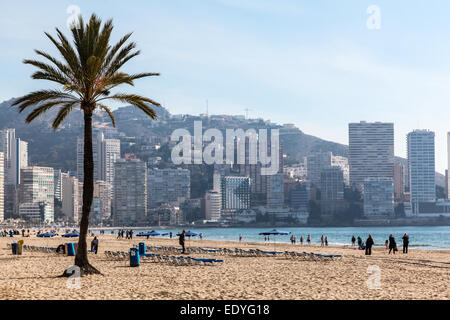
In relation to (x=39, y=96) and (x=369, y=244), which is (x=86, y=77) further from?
(x=369, y=244)

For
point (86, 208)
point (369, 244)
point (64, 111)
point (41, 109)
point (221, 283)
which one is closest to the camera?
point (221, 283)

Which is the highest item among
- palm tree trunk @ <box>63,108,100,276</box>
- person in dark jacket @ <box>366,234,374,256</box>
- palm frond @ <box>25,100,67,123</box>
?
palm frond @ <box>25,100,67,123</box>

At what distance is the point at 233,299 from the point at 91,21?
1066 centimetres

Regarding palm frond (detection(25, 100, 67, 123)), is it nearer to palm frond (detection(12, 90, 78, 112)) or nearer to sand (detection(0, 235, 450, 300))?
palm frond (detection(12, 90, 78, 112))

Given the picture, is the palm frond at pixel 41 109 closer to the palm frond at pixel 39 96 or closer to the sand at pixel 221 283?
the palm frond at pixel 39 96

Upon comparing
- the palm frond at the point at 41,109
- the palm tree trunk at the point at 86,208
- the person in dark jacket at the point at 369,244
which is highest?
the palm frond at the point at 41,109

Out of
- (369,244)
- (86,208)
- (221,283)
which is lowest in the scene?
(369,244)

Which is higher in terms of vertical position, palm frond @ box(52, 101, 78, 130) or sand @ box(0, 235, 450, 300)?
palm frond @ box(52, 101, 78, 130)

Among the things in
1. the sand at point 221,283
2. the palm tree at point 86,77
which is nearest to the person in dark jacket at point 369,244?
the sand at point 221,283

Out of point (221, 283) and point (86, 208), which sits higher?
point (86, 208)

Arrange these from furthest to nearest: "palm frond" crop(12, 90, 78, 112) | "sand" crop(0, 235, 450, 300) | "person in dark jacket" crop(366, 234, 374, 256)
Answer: "person in dark jacket" crop(366, 234, 374, 256)
"palm frond" crop(12, 90, 78, 112)
"sand" crop(0, 235, 450, 300)

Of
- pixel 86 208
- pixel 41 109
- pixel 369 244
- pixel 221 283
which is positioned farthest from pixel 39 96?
pixel 369 244

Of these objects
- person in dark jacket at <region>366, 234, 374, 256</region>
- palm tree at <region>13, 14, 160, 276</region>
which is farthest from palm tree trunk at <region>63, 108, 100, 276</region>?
person in dark jacket at <region>366, 234, 374, 256</region>
